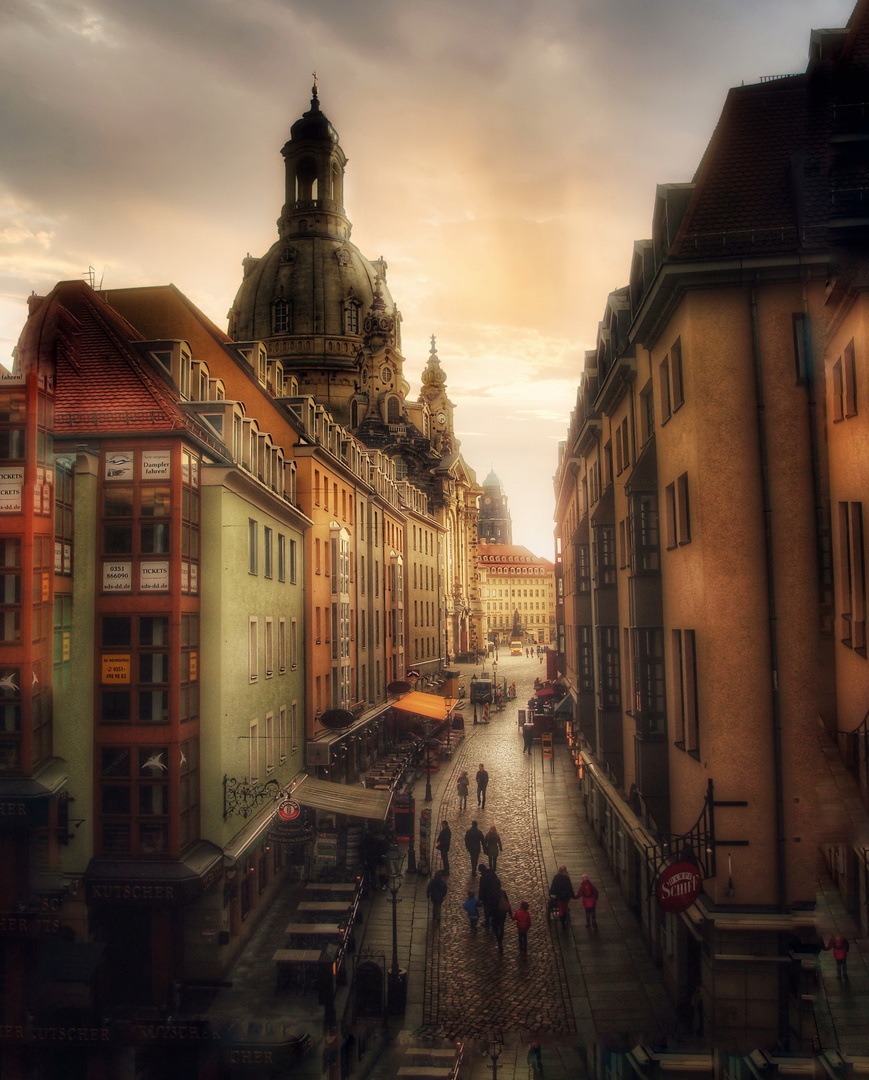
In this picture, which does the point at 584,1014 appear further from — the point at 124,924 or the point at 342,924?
the point at 124,924

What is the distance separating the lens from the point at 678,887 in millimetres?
12836

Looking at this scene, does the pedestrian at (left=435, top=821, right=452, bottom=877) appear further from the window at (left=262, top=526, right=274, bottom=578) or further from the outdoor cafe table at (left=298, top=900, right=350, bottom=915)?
the window at (left=262, top=526, right=274, bottom=578)

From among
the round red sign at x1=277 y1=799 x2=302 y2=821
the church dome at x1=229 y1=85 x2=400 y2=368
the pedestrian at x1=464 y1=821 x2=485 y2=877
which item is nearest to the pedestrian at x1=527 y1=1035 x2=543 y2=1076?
the round red sign at x1=277 y1=799 x2=302 y2=821

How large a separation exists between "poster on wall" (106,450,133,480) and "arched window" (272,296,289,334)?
219ft

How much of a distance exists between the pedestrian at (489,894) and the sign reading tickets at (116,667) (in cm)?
1014

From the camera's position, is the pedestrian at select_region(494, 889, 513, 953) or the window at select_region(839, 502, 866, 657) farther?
the pedestrian at select_region(494, 889, 513, 953)

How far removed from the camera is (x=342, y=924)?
60.0 ft

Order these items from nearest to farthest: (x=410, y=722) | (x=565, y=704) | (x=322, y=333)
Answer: (x=565, y=704)
(x=410, y=722)
(x=322, y=333)

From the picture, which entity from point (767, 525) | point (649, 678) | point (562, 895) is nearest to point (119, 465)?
point (767, 525)

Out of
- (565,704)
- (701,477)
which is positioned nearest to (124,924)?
(701,477)

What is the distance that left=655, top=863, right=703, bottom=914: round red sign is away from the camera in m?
12.7

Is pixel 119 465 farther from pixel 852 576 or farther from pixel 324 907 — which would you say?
pixel 852 576

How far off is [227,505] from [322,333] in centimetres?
6343

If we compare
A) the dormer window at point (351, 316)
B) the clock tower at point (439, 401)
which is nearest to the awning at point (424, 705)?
the dormer window at point (351, 316)
